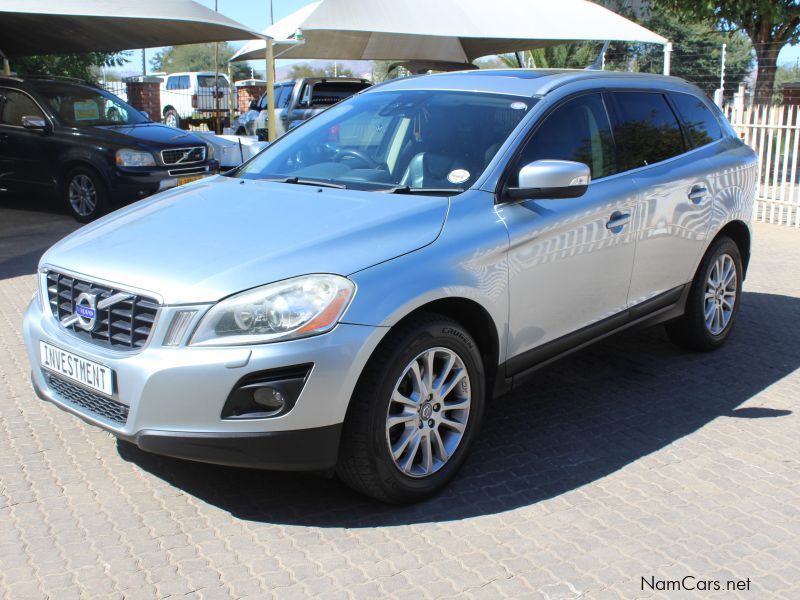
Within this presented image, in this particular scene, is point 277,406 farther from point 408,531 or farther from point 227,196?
point 227,196

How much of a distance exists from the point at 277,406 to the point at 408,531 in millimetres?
780

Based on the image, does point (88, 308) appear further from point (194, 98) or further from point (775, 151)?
point (194, 98)

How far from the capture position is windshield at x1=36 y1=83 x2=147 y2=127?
11711mm

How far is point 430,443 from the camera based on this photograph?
369cm

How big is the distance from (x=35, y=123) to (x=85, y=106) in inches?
33.4

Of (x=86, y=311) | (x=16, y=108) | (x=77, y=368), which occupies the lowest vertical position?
(x=77, y=368)

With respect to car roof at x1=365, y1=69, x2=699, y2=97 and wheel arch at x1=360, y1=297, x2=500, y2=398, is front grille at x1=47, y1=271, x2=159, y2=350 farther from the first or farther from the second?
car roof at x1=365, y1=69, x2=699, y2=97

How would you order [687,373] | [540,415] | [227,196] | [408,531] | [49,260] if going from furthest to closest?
[687,373] → [540,415] → [227,196] → [49,260] → [408,531]

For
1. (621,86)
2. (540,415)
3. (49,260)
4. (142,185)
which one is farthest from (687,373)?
(142,185)

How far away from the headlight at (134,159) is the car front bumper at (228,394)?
836 cm

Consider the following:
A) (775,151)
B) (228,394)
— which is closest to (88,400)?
(228,394)

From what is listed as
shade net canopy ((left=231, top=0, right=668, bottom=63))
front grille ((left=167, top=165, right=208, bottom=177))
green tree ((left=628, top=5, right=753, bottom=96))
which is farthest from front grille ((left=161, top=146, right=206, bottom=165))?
green tree ((left=628, top=5, right=753, bottom=96))

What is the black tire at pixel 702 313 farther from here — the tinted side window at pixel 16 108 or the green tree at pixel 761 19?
the green tree at pixel 761 19

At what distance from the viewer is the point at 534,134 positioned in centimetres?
428
